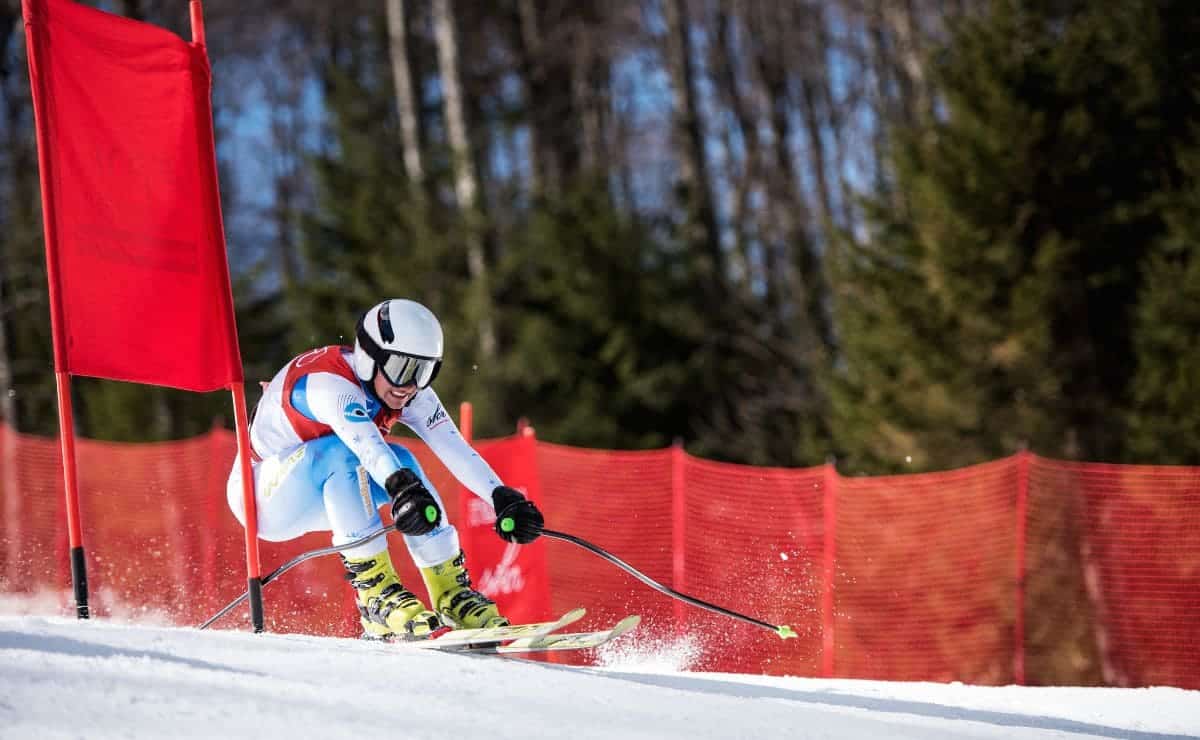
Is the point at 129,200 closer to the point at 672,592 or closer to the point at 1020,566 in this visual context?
the point at 672,592

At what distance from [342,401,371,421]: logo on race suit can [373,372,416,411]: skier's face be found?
0.22m

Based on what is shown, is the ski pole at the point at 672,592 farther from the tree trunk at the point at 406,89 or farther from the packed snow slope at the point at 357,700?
the tree trunk at the point at 406,89

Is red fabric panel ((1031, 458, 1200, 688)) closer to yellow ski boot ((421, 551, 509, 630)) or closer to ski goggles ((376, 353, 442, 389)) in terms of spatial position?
yellow ski boot ((421, 551, 509, 630))

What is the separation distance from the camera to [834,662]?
30.2 feet

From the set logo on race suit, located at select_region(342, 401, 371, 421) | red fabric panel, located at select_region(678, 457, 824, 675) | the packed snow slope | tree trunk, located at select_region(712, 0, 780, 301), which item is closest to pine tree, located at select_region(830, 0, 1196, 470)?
red fabric panel, located at select_region(678, 457, 824, 675)

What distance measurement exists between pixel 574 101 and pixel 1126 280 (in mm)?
13797

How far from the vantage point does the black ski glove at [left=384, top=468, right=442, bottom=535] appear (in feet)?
16.6

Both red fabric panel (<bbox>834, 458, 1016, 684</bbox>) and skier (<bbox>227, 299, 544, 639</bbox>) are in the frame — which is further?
red fabric panel (<bbox>834, 458, 1016, 684</bbox>)

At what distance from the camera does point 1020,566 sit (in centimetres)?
923

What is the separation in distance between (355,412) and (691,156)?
14.0 meters

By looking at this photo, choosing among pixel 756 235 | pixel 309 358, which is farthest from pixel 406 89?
pixel 309 358

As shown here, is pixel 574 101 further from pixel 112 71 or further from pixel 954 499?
pixel 112 71

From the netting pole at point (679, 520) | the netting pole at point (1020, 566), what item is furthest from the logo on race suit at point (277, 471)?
the netting pole at point (1020, 566)

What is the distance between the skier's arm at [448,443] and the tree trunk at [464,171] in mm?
11219
